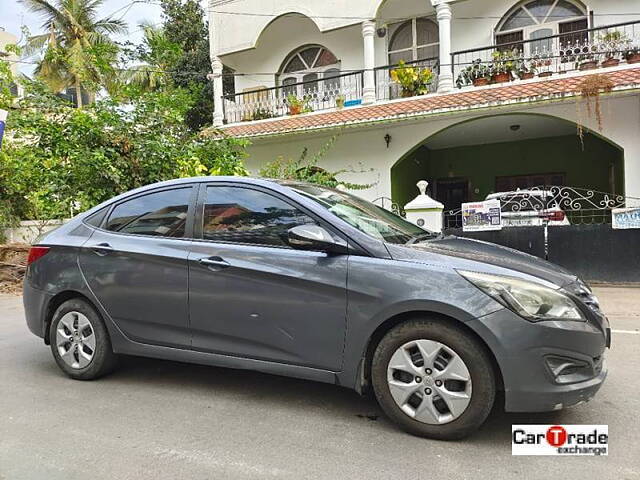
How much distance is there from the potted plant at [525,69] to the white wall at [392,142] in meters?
1.07

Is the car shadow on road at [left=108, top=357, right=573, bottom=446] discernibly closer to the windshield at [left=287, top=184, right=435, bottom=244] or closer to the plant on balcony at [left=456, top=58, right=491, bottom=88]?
the windshield at [left=287, top=184, right=435, bottom=244]

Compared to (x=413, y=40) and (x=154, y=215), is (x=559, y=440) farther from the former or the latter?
(x=413, y=40)

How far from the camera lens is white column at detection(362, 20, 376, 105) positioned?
13352mm

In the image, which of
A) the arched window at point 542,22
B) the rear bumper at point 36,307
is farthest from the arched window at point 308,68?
the rear bumper at point 36,307

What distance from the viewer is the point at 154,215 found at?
404 cm

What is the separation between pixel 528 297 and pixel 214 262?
6.80 ft

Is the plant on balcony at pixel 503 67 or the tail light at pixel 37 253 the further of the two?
the plant on balcony at pixel 503 67

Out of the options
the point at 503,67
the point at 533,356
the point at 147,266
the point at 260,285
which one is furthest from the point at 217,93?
the point at 533,356

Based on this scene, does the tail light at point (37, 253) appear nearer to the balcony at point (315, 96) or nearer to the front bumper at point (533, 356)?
the front bumper at point (533, 356)

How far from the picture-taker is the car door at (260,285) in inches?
128

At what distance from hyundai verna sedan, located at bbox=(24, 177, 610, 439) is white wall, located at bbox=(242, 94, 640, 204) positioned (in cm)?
888

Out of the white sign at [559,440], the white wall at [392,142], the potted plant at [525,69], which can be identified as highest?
the potted plant at [525,69]

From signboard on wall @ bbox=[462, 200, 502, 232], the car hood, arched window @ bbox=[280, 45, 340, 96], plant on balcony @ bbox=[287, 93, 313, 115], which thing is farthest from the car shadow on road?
arched window @ bbox=[280, 45, 340, 96]

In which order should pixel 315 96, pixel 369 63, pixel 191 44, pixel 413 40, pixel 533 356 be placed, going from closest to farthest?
1. pixel 533 356
2. pixel 369 63
3. pixel 413 40
4. pixel 315 96
5. pixel 191 44
